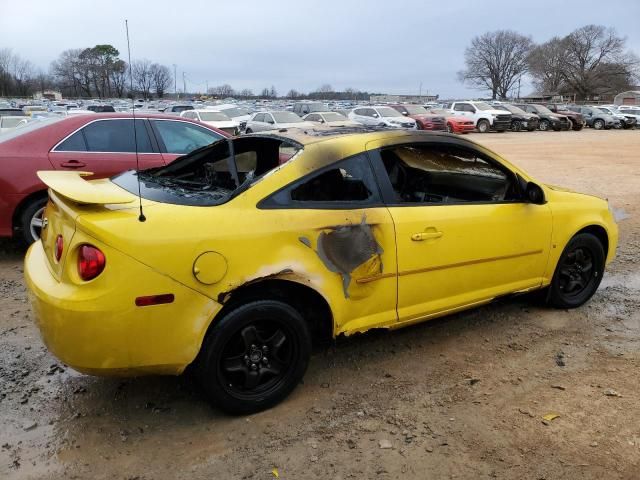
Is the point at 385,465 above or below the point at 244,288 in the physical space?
below

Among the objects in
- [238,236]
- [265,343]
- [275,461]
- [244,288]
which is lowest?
[275,461]

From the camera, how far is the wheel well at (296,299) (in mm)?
2869

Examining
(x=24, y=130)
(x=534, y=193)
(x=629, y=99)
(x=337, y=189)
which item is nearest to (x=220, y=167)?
(x=337, y=189)

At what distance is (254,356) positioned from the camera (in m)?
2.97

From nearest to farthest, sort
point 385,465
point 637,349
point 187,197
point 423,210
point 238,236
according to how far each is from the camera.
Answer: point 385,465 → point 238,236 → point 187,197 → point 423,210 → point 637,349

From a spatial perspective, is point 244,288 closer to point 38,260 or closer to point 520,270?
point 38,260

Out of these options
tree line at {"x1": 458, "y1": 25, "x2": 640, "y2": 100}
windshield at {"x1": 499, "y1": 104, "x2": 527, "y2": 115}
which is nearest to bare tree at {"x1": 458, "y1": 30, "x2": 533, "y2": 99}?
tree line at {"x1": 458, "y1": 25, "x2": 640, "y2": 100}

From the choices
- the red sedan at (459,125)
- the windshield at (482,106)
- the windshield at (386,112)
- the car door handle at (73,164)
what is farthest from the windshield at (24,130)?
the windshield at (482,106)

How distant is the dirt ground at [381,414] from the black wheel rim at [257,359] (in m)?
0.18

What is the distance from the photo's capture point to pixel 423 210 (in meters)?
3.49

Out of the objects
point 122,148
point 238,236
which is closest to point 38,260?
point 238,236

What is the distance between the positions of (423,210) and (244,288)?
4.32 feet

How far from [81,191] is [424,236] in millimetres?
2032

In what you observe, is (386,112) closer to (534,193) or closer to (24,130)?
(24,130)
